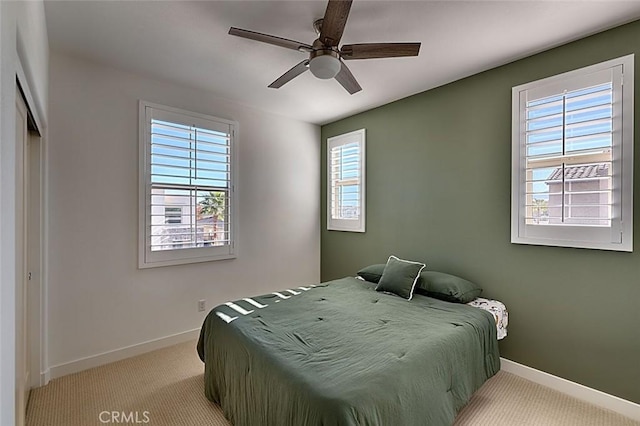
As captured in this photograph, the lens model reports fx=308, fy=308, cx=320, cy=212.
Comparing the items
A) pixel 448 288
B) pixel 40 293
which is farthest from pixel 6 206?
pixel 448 288

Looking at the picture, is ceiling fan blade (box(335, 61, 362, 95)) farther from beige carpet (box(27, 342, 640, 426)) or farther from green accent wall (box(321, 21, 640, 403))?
beige carpet (box(27, 342, 640, 426))

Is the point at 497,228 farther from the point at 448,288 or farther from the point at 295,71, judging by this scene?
the point at 295,71

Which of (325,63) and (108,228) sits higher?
(325,63)

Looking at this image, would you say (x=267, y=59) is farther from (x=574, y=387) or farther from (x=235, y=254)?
(x=574, y=387)

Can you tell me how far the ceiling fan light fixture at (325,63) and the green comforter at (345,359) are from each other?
171cm

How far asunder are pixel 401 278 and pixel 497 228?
981mm

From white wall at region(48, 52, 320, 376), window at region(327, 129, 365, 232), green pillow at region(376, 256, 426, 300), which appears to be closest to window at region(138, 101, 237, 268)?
white wall at region(48, 52, 320, 376)

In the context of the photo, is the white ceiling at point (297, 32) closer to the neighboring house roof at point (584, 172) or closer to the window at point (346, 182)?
the neighboring house roof at point (584, 172)

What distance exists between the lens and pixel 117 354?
2.89m

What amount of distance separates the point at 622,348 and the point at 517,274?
2.56 feet

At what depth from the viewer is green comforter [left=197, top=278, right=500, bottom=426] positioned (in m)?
1.42

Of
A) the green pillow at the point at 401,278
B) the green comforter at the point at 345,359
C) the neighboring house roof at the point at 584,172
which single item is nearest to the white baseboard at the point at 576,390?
the green comforter at the point at 345,359

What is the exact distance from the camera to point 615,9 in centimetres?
200

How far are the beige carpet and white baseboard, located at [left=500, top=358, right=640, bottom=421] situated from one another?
55 mm
